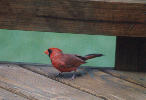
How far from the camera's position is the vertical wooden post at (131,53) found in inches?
85.0

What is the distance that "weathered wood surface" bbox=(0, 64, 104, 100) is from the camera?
5.55ft

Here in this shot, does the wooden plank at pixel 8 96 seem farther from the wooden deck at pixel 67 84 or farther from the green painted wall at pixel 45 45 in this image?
the green painted wall at pixel 45 45

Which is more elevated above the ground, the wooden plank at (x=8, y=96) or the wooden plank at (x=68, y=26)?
the wooden plank at (x=68, y=26)

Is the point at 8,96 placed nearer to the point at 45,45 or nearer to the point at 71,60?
the point at 71,60

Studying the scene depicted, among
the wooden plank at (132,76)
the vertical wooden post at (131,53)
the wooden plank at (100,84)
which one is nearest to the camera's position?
the wooden plank at (100,84)

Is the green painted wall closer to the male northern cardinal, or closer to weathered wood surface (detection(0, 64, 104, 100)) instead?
the male northern cardinal

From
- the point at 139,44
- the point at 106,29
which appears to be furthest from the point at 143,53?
the point at 106,29

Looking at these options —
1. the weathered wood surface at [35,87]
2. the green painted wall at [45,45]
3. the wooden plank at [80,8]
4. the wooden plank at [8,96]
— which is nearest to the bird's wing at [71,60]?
the weathered wood surface at [35,87]

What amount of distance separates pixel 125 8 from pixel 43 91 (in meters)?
0.62

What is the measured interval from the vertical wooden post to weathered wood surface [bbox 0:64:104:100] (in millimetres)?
516

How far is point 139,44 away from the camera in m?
2.15

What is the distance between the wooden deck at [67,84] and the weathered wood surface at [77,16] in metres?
0.30

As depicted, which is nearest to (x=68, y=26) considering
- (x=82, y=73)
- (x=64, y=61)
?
(x=64, y=61)

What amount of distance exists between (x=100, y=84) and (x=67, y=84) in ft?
0.62
